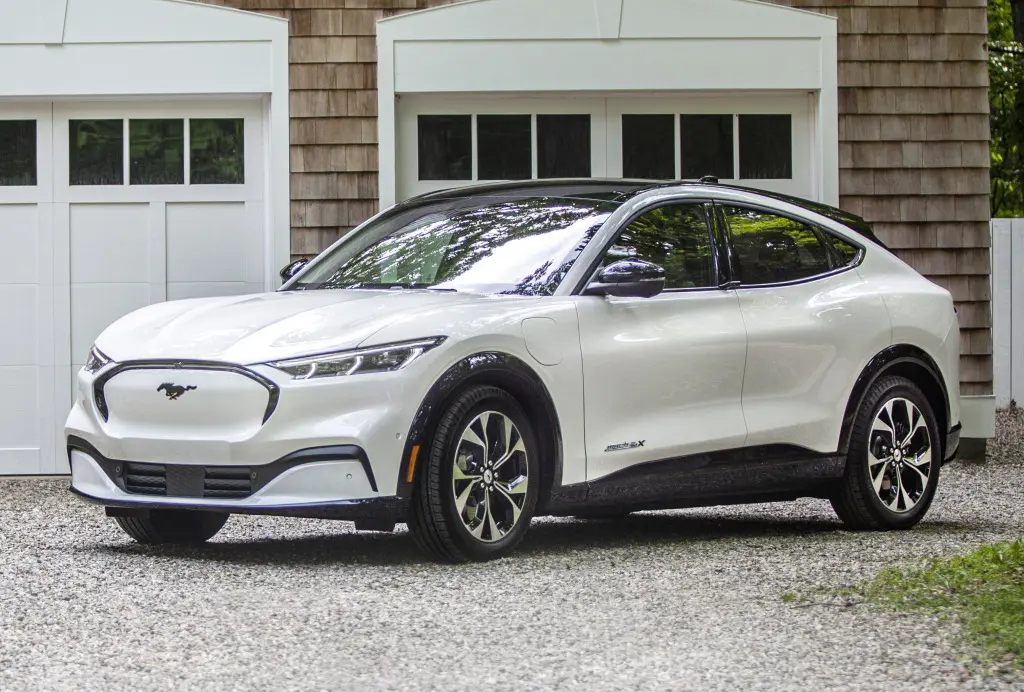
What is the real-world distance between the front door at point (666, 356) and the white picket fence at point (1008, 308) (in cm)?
997

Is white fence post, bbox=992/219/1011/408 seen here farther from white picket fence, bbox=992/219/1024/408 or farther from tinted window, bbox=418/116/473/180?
tinted window, bbox=418/116/473/180

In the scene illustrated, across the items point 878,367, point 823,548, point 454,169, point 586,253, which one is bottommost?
point 823,548

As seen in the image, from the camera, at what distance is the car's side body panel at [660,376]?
6.45 m

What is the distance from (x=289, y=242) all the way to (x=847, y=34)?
419 cm

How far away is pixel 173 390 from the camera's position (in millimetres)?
5930

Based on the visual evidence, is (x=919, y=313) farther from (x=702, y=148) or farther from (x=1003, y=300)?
(x=1003, y=300)

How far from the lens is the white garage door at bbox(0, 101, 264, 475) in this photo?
36.9 ft

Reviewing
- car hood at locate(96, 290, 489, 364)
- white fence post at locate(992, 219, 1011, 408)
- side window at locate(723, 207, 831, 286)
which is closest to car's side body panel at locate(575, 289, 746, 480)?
side window at locate(723, 207, 831, 286)

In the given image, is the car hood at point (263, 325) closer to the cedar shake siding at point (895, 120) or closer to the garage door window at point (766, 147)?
the cedar shake siding at point (895, 120)

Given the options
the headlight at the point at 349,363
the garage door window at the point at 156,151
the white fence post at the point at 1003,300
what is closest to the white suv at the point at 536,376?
the headlight at the point at 349,363

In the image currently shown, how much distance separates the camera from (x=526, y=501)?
6.18 meters

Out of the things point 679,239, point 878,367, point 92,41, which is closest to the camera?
point 679,239

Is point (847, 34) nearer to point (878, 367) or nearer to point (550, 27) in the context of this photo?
point (550, 27)

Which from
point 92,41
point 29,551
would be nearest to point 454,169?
point 92,41
